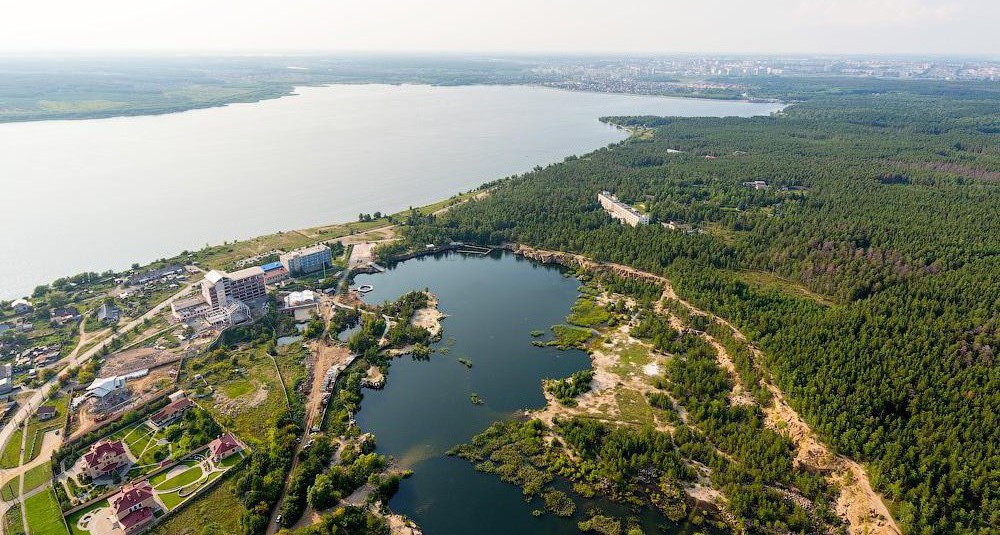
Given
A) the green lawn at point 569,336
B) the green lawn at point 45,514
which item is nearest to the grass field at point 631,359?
the green lawn at point 569,336

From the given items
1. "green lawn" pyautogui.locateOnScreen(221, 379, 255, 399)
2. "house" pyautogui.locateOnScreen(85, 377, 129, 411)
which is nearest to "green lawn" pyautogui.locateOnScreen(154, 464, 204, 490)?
"green lawn" pyautogui.locateOnScreen(221, 379, 255, 399)

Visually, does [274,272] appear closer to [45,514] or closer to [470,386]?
[470,386]

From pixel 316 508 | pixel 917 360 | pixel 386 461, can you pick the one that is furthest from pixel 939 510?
pixel 316 508

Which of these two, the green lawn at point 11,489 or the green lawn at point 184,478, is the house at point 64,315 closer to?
the green lawn at point 11,489

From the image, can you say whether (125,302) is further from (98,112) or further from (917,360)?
(98,112)

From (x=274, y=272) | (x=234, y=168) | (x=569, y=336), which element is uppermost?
(x=234, y=168)

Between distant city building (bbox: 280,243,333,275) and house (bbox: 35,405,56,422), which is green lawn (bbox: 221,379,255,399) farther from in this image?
distant city building (bbox: 280,243,333,275)

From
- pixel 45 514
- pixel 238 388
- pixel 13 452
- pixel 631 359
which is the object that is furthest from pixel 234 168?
pixel 631 359
